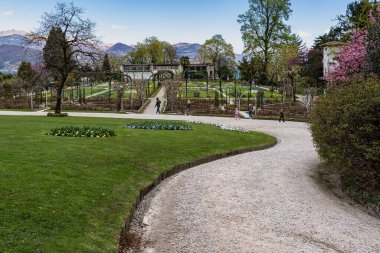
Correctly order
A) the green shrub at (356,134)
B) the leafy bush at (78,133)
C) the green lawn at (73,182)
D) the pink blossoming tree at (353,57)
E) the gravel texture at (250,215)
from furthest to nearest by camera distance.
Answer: the pink blossoming tree at (353,57)
the leafy bush at (78,133)
the green shrub at (356,134)
the gravel texture at (250,215)
the green lawn at (73,182)

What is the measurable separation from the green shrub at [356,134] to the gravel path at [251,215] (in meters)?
1.30

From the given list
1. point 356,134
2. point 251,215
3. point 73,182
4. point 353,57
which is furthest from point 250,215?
point 353,57

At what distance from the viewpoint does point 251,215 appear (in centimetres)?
1142

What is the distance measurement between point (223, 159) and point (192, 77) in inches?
3611

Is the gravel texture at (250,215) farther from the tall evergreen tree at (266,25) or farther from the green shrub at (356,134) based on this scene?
the tall evergreen tree at (266,25)

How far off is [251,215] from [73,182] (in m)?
5.27

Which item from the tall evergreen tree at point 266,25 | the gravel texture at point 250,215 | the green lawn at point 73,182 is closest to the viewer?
the green lawn at point 73,182

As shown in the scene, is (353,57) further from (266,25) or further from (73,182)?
(266,25)

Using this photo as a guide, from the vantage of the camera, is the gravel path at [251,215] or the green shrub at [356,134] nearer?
the gravel path at [251,215]

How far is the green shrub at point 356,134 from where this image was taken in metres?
13.9

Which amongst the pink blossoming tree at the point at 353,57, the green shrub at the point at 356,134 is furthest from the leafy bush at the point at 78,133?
the pink blossoming tree at the point at 353,57

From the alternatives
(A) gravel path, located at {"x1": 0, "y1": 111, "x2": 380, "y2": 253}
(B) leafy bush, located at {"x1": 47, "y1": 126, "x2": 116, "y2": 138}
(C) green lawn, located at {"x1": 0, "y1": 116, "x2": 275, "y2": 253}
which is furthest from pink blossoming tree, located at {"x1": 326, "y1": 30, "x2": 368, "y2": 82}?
(B) leafy bush, located at {"x1": 47, "y1": 126, "x2": 116, "y2": 138}

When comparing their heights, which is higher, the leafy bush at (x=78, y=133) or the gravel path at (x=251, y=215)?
the leafy bush at (x=78, y=133)

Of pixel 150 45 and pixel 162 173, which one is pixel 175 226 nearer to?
pixel 162 173
